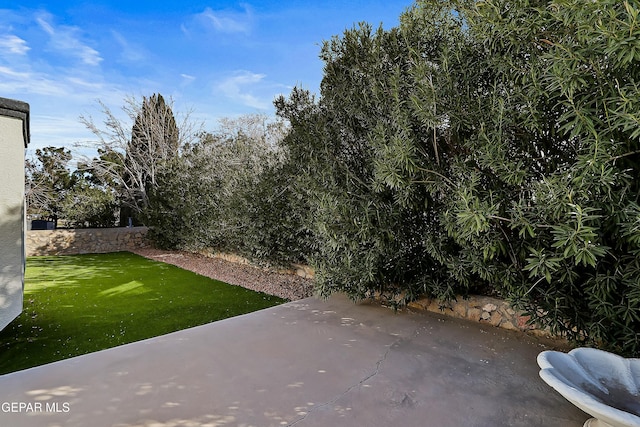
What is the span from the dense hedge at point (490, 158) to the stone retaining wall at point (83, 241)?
11.2m

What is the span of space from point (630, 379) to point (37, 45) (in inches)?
611

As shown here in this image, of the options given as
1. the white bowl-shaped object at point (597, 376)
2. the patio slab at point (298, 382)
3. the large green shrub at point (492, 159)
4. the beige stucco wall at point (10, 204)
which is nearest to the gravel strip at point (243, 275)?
the large green shrub at point (492, 159)

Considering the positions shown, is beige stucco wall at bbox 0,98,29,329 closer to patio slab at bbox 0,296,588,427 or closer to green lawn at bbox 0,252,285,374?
green lawn at bbox 0,252,285,374

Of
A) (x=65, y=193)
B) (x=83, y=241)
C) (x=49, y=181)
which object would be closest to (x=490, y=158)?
(x=83, y=241)

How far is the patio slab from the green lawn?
3.21ft

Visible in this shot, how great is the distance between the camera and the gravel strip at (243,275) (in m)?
7.91

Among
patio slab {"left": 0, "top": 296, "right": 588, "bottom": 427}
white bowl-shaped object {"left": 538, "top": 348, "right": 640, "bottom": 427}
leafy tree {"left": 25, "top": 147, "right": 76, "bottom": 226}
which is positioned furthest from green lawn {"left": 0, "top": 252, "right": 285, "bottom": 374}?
leafy tree {"left": 25, "top": 147, "right": 76, "bottom": 226}

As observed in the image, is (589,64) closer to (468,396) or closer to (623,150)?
(623,150)

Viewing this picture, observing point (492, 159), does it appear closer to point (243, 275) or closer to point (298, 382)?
point (298, 382)

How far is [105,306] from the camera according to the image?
6.50 meters

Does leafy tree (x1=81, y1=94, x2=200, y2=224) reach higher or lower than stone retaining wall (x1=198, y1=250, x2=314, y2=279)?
higher

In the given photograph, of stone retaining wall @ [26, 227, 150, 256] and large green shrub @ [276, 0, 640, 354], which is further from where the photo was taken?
stone retaining wall @ [26, 227, 150, 256]

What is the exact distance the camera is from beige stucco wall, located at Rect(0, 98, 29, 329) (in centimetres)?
411

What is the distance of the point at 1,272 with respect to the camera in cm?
417
